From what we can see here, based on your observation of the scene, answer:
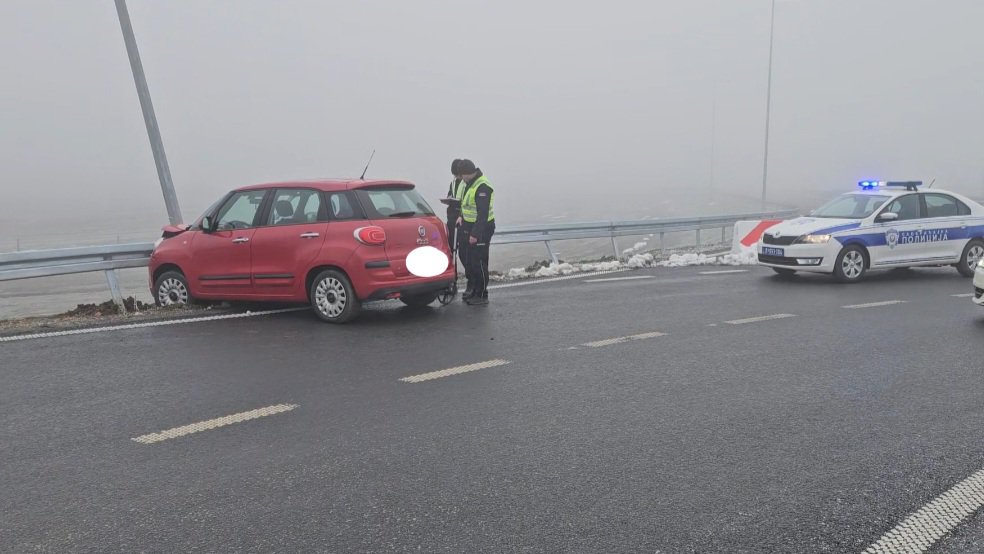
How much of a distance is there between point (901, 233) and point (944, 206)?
3.87ft

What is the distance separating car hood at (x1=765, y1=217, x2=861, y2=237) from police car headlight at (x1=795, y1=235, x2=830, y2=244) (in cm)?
6

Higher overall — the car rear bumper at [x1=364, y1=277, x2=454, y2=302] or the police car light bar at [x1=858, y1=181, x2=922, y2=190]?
the police car light bar at [x1=858, y1=181, x2=922, y2=190]

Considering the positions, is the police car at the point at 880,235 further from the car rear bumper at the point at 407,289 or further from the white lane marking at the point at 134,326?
the white lane marking at the point at 134,326

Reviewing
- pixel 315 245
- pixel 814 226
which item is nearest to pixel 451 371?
pixel 315 245

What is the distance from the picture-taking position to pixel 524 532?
375 centimetres

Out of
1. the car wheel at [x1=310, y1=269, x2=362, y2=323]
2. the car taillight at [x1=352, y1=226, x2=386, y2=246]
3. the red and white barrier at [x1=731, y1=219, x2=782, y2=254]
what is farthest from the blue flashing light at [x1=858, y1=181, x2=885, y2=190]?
the car wheel at [x1=310, y1=269, x2=362, y2=323]

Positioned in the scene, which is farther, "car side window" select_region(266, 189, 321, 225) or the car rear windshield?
"car side window" select_region(266, 189, 321, 225)

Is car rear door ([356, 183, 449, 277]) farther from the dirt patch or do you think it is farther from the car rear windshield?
the dirt patch

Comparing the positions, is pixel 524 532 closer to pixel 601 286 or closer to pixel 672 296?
pixel 672 296

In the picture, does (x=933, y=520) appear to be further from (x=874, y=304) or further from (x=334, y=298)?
(x=874, y=304)

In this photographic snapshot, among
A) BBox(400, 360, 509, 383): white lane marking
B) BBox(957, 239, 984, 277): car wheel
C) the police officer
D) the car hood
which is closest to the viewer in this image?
BBox(400, 360, 509, 383): white lane marking

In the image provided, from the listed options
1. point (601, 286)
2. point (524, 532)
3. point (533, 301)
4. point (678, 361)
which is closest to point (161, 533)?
point (524, 532)

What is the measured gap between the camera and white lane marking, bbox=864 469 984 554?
363cm

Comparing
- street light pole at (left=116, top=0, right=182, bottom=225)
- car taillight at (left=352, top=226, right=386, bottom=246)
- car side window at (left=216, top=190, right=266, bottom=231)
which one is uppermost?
street light pole at (left=116, top=0, right=182, bottom=225)
